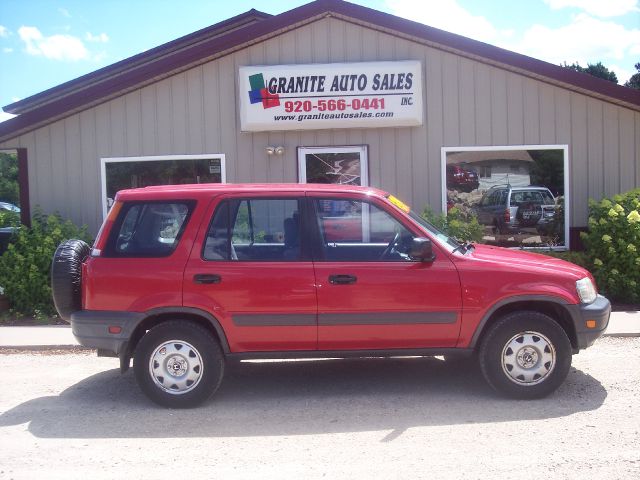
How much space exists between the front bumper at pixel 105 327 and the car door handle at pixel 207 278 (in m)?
0.54

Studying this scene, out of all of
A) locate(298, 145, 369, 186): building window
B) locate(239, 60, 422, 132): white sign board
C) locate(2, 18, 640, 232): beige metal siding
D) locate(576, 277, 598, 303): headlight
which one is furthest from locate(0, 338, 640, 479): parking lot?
locate(239, 60, 422, 132): white sign board

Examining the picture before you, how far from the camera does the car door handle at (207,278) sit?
5695 mm

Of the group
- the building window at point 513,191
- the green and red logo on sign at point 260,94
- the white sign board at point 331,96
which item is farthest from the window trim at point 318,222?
the building window at point 513,191

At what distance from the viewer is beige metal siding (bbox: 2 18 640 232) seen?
1083cm

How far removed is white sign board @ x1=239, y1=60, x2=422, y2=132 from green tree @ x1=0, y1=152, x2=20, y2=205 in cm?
3114

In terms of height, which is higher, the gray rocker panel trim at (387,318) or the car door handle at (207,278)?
the car door handle at (207,278)

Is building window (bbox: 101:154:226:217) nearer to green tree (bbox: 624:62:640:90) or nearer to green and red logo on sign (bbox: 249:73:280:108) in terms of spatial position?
green and red logo on sign (bbox: 249:73:280:108)

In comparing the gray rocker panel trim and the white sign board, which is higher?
the white sign board

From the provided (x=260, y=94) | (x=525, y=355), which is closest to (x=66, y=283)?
(x=525, y=355)

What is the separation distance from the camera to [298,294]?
5.70m


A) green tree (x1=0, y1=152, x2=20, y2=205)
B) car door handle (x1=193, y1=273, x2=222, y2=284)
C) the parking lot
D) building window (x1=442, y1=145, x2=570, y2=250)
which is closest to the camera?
the parking lot

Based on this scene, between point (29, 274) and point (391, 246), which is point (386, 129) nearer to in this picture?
point (391, 246)

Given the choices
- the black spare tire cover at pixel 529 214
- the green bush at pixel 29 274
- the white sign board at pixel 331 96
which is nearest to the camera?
the green bush at pixel 29 274

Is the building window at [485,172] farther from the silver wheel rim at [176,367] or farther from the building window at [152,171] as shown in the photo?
the silver wheel rim at [176,367]
